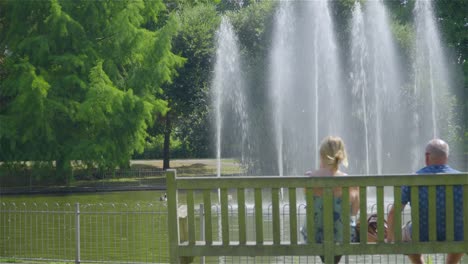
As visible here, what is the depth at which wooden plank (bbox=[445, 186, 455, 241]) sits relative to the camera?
669 centimetres

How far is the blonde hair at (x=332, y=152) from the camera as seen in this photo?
7.18 m

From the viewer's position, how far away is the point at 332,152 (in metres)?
7.20

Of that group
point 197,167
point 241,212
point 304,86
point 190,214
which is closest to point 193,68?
point 197,167

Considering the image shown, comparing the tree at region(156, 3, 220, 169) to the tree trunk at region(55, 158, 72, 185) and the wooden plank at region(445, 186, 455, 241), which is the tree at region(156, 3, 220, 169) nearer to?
the tree trunk at region(55, 158, 72, 185)

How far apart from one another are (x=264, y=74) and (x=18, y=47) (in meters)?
12.0

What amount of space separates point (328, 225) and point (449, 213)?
958 millimetres

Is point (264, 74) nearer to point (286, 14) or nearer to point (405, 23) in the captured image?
point (286, 14)

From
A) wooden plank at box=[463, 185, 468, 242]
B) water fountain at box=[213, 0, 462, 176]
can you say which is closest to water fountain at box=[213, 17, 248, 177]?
water fountain at box=[213, 0, 462, 176]

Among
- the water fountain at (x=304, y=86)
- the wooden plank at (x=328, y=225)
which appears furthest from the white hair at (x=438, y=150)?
the water fountain at (x=304, y=86)

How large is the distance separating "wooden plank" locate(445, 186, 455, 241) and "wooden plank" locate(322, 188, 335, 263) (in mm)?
895

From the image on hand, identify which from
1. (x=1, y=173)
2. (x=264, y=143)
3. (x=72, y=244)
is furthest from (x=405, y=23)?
(x=72, y=244)

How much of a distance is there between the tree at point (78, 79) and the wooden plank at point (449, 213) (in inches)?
1058

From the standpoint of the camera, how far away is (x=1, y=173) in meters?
35.6

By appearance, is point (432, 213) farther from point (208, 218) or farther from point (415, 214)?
point (208, 218)
